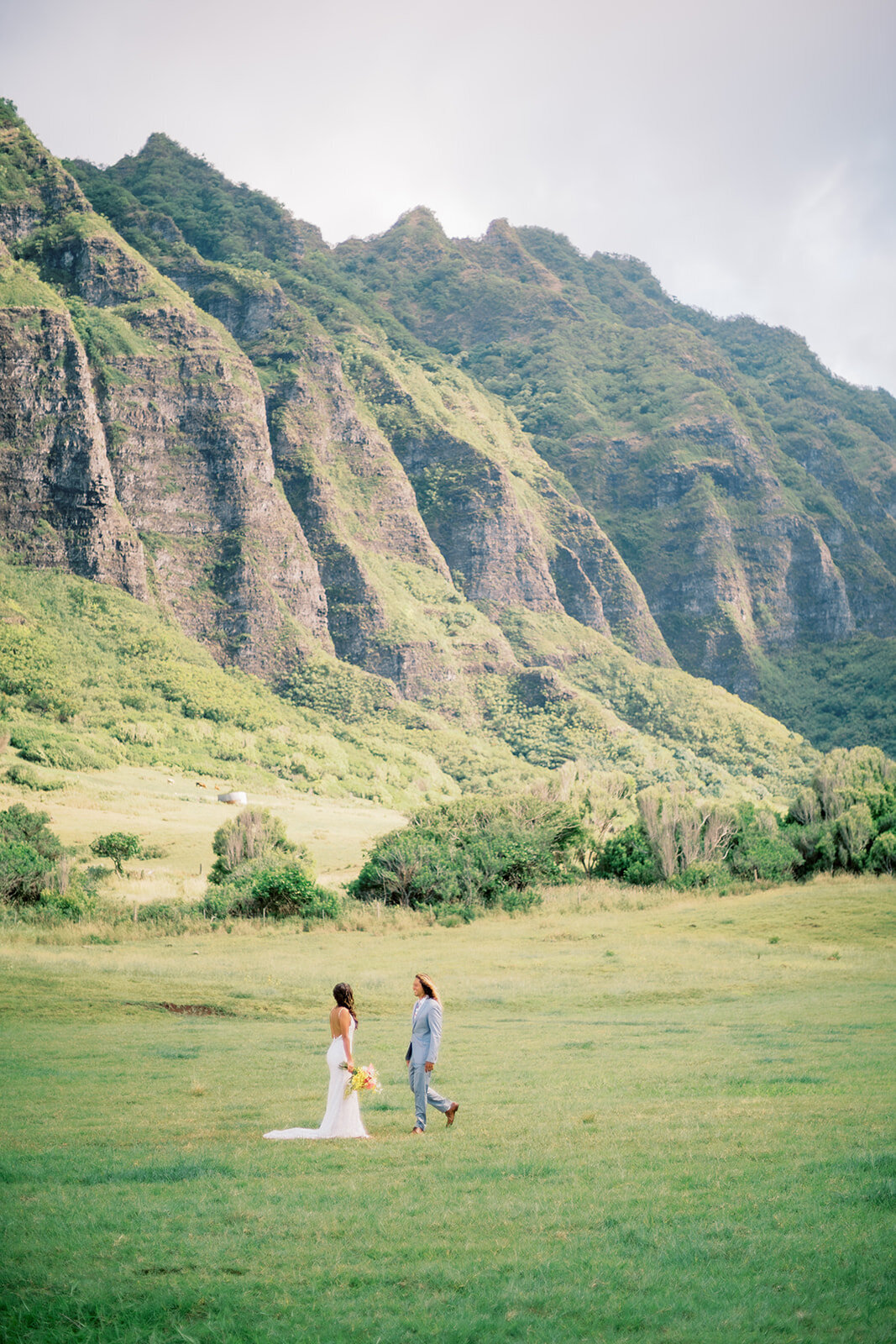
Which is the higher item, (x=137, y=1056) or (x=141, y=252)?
(x=141, y=252)

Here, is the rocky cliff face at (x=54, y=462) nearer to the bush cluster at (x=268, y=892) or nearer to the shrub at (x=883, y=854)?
the bush cluster at (x=268, y=892)

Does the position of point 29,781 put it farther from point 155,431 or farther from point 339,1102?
point 155,431

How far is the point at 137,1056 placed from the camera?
725 inches

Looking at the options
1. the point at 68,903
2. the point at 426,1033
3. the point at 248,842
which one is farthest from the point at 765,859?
the point at 426,1033

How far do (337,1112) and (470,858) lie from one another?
3761 cm

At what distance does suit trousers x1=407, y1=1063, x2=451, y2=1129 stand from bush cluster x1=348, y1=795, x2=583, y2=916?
32.5 meters

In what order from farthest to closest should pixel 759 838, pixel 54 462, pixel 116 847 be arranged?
pixel 54 462
pixel 116 847
pixel 759 838

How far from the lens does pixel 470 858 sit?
4959cm

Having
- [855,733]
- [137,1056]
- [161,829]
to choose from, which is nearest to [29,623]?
[161,829]

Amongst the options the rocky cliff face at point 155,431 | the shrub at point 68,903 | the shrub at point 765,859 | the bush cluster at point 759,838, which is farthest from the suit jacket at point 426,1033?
the rocky cliff face at point 155,431

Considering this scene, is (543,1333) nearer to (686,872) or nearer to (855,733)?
(686,872)

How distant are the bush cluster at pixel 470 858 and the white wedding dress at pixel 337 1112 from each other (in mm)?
33167

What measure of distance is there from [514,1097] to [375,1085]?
3349 mm

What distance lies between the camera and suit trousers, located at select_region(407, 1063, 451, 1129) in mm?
12689
